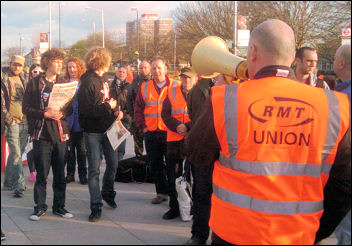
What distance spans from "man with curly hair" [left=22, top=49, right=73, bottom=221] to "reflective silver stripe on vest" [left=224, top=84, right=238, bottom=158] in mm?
3165

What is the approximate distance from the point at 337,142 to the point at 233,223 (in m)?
0.59

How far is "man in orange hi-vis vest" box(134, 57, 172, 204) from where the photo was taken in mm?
5383

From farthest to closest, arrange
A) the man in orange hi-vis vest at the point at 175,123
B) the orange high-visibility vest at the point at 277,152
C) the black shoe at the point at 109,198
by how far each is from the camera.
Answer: the black shoe at the point at 109,198
the man in orange hi-vis vest at the point at 175,123
the orange high-visibility vest at the point at 277,152

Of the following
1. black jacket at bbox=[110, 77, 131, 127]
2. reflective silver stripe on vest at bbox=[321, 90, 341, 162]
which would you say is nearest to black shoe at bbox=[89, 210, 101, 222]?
black jacket at bbox=[110, 77, 131, 127]

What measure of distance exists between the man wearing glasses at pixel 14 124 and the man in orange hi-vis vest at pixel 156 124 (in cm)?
186

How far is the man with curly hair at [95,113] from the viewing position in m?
→ 4.67

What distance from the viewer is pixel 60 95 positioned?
4.67m

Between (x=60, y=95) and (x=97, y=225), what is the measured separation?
1.54m

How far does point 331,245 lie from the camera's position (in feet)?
13.9

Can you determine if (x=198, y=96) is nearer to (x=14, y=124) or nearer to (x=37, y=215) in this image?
(x=37, y=215)

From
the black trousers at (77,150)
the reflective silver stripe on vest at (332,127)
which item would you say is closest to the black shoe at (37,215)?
the black trousers at (77,150)

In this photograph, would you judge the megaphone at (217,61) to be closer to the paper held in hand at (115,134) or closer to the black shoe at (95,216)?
the paper held in hand at (115,134)

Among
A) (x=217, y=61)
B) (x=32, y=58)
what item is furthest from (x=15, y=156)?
(x=217, y=61)

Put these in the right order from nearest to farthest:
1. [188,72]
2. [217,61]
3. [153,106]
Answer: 1. [217,61]
2. [188,72]
3. [153,106]
